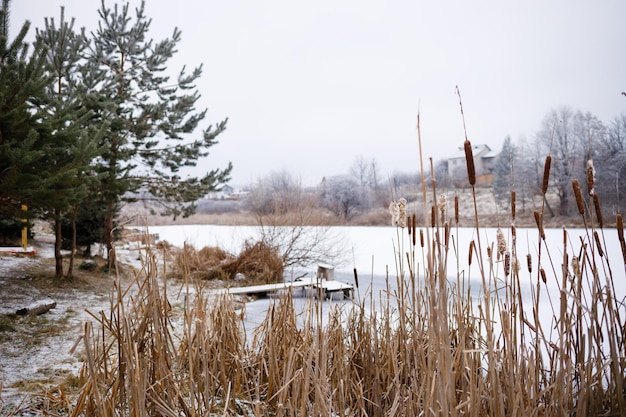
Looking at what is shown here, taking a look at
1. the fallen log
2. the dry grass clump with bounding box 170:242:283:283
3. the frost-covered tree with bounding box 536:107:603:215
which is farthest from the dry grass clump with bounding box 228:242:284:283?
the frost-covered tree with bounding box 536:107:603:215

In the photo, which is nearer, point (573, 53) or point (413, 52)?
point (573, 53)

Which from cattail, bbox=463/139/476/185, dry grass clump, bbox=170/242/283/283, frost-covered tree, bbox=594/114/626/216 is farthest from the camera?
dry grass clump, bbox=170/242/283/283

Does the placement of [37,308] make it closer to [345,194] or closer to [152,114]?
[152,114]

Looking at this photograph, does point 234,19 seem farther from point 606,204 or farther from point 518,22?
point 606,204

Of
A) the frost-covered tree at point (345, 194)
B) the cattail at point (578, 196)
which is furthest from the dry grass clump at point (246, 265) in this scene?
the cattail at point (578, 196)

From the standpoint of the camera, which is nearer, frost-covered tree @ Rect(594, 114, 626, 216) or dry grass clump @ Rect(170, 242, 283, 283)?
frost-covered tree @ Rect(594, 114, 626, 216)

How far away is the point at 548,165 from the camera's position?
1178 mm

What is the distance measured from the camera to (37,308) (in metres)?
3.93

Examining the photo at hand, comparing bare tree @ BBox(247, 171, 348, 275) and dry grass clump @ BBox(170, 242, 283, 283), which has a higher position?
bare tree @ BBox(247, 171, 348, 275)

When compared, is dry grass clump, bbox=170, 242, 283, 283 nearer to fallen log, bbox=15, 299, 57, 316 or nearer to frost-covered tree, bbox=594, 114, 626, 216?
fallen log, bbox=15, 299, 57, 316

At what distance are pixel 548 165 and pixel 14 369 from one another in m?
3.37

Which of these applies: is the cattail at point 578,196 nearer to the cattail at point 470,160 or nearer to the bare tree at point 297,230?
the cattail at point 470,160

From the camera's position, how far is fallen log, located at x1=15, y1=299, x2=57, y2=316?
12.6ft

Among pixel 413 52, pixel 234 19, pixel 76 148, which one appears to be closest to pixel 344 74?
pixel 234 19
